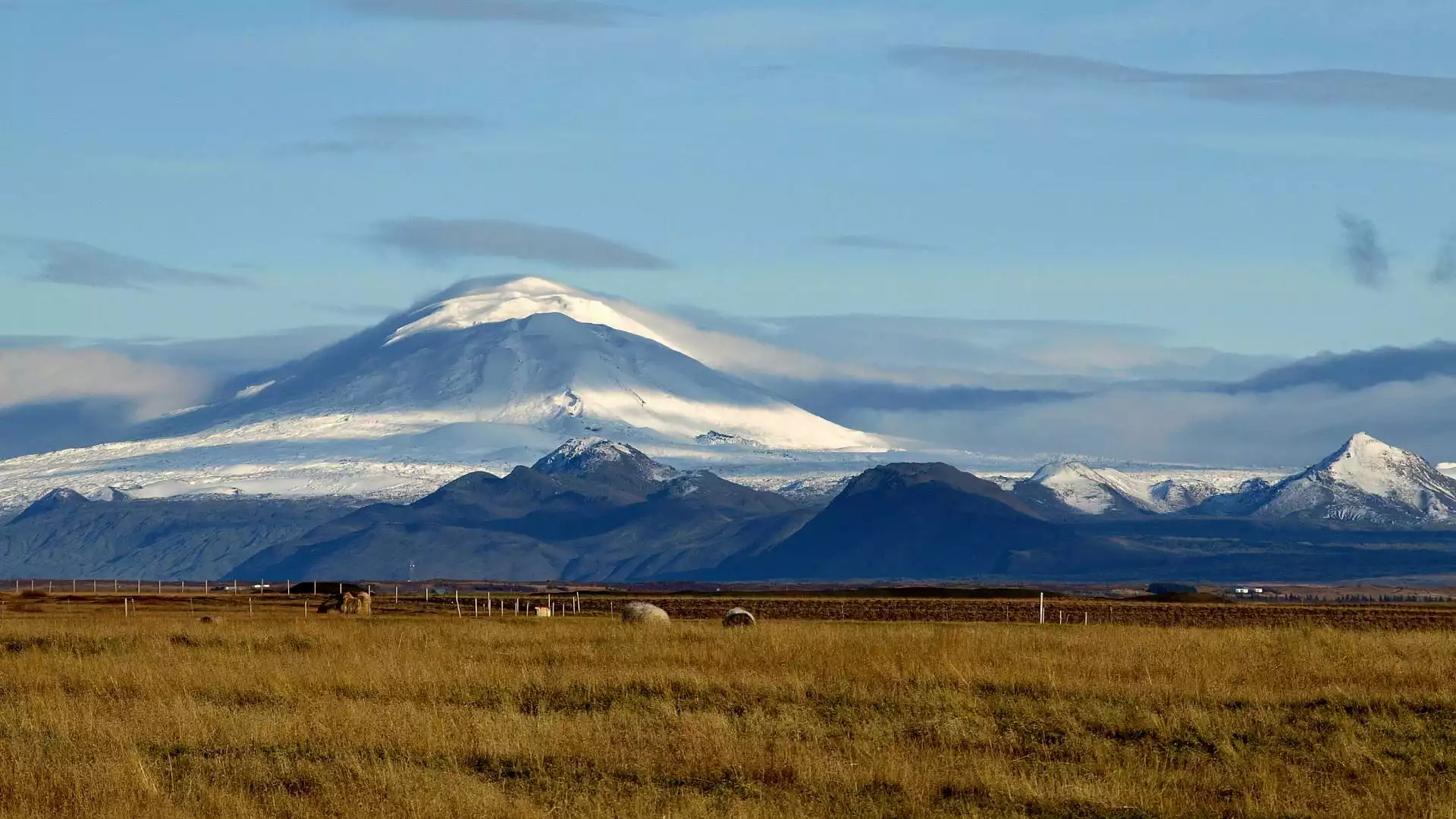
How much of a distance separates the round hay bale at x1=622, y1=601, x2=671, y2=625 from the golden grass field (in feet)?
66.4

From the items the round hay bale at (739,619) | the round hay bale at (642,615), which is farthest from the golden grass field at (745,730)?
the round hay bale at (642,615)

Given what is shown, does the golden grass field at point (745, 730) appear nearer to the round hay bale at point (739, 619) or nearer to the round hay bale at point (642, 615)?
the round hay bale at point (739, 619)

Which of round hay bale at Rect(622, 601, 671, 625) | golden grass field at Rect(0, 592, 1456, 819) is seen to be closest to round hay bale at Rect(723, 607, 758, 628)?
round hay bale at Rect(622, 601, 671, 625)

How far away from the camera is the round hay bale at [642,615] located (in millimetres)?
73750

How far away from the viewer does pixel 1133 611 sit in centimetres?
11819

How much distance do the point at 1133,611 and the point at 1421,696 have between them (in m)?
79.8

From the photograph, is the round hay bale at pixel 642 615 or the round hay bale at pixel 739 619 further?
the round hay bale at pixel 642 615

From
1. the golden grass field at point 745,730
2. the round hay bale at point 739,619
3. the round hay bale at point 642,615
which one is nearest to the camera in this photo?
the golden grass field at point 745,730

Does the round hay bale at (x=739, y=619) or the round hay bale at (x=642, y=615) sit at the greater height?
the round hay bale at (x=642, y=615)

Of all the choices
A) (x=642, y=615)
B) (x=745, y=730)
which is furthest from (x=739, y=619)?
(x=745, y=730)

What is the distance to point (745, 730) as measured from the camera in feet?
116

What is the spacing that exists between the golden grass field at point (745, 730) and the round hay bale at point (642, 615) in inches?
797

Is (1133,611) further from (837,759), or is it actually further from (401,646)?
(837,759)

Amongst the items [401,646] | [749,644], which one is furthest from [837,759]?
[401,646]
